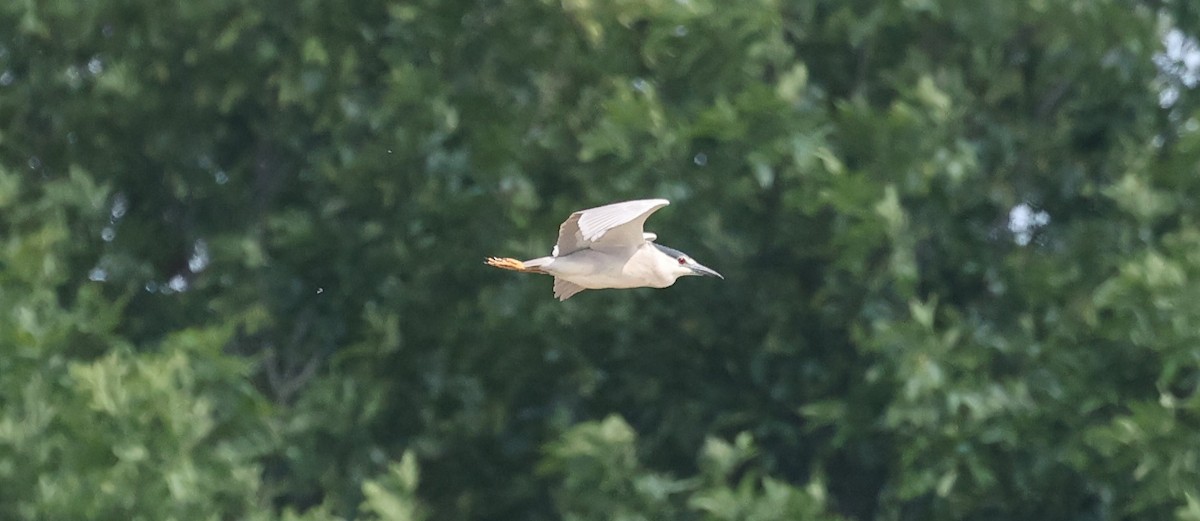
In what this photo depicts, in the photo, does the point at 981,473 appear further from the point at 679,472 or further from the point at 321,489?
the point at 321,489

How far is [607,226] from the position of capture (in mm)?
9672

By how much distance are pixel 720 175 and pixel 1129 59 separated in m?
3.13

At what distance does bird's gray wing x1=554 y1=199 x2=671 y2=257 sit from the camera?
970 centimetres

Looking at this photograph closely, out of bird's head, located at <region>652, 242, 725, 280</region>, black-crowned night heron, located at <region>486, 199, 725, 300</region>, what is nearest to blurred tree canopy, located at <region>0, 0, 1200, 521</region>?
bird's head, located at <region>652, 242, 725, 280</region>

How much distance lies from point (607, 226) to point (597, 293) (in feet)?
20.0

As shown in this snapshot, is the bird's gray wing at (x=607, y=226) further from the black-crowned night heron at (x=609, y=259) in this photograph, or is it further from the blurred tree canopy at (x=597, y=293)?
the blurred tree canopy at (x=597, y=293)

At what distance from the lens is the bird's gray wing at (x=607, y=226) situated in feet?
31.8

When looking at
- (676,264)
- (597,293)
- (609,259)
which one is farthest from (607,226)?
(597,293)

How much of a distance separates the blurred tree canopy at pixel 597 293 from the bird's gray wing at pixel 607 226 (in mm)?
4086

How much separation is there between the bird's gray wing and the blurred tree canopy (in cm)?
409

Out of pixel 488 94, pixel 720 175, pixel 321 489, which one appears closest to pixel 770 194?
pixel 720 175

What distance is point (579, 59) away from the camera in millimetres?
15828

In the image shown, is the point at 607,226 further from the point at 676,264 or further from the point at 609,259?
the point at 676,264

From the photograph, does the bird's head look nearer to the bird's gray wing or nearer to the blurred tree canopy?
the bird's gray wing
